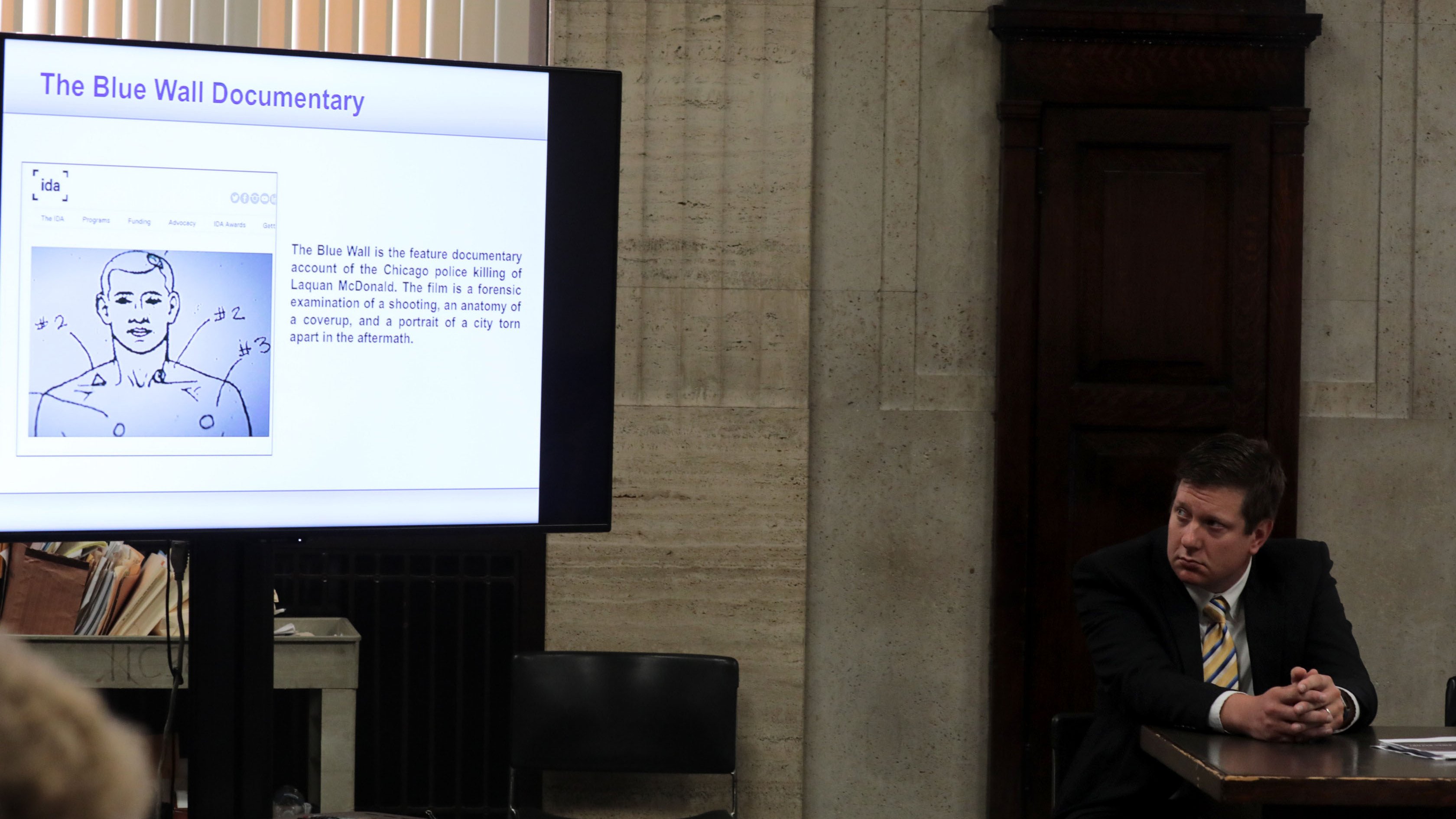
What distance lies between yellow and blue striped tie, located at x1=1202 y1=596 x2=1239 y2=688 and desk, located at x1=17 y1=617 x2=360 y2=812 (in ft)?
7.41

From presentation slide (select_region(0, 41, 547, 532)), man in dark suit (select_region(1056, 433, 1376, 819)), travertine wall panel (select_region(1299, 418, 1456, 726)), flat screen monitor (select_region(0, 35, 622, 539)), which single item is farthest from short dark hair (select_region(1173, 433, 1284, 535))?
presentation slide (select_region(0, 41, 547, 532))

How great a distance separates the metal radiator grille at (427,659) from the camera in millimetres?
4293

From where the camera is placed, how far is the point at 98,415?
6.36 feet

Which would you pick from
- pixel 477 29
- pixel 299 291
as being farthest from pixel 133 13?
pixel 299 291

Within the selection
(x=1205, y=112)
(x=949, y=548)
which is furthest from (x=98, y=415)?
(x=1205, y=112)

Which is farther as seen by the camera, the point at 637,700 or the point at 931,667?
the point at 931,667

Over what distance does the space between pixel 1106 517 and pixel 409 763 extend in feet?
8.25

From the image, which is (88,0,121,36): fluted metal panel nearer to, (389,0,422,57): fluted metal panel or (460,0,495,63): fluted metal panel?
(389,0,422,57): fluted metal panel

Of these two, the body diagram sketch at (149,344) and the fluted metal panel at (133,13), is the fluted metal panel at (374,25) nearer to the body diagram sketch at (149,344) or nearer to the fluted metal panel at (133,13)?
the fluted metal panel at (133,13)

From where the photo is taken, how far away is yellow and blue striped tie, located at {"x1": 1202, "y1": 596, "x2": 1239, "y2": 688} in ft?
10.3

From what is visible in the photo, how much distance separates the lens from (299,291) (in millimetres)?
2014

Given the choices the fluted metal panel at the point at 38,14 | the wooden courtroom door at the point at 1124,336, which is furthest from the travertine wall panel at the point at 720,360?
the fluted metal panel at the point at 38,14

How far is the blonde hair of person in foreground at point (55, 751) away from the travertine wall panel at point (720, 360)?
364 centimetres

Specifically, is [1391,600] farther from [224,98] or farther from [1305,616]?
[224,98]
